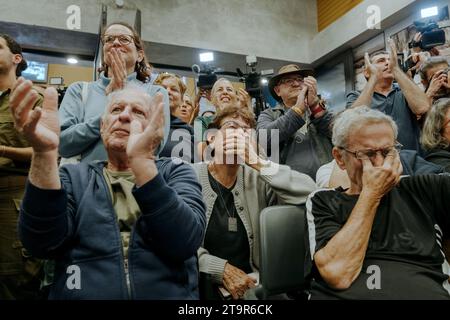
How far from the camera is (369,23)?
4516 millimetres

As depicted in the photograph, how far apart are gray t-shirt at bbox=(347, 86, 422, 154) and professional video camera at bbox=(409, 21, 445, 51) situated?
0.57 metres

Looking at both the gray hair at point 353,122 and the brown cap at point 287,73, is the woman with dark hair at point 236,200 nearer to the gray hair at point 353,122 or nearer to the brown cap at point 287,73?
→ the gray hair at point 353,122

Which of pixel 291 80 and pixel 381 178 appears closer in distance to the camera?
pixel 381 178

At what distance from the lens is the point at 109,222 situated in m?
0.97

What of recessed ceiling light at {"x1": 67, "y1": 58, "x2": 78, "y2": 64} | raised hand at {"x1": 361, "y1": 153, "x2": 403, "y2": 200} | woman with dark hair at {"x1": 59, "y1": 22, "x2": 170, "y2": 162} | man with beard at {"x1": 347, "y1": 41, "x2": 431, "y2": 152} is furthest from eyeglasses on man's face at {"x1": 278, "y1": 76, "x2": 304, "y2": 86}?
recessed ceiling light at {"x1": 67, "y1": 58, "x2": 78, "y2": 64}

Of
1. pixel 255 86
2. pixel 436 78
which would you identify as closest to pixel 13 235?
pixel 255 86

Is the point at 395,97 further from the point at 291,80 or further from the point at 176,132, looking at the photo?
the point at 176,132

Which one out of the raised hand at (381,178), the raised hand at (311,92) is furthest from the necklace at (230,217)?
the raised hand at (311,92)

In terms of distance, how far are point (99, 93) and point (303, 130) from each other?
1133mm

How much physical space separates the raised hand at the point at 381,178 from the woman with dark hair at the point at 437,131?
638 millimetres

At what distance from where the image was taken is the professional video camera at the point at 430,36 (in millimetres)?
2420

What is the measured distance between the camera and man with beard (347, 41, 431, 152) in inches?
77.6

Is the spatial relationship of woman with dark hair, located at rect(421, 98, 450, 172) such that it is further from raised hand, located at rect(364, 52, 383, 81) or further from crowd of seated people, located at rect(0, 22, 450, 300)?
raised hand, located at rect(364, 52, 383, 81)
